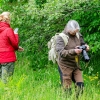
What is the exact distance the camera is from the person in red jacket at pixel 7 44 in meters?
7.04

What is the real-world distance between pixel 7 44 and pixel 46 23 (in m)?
2.26

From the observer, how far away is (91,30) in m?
9.13

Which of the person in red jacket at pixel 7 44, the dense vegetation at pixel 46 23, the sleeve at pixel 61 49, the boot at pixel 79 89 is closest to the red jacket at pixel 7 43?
the person in red jacket at pixel 7 44

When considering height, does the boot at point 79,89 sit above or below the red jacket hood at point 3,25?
below

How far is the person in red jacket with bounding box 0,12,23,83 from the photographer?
7.04m

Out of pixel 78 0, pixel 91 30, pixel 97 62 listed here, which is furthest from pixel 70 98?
pixel 97 62

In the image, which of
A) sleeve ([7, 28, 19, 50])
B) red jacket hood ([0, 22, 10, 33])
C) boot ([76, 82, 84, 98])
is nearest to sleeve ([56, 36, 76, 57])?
boot ([76, 82, 84, 98])

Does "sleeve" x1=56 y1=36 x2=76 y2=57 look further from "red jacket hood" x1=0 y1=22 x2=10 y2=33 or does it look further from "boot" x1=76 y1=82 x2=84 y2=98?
"red jacket hood" x1=0 y1=22 x2=10 y2=33

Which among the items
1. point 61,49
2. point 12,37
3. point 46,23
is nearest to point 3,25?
point 12,37

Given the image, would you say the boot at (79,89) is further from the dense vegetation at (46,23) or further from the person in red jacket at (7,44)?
the dense vegetation at (46,23)

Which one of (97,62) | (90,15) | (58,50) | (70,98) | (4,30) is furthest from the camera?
(97,62)

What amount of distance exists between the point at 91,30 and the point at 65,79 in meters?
3.03

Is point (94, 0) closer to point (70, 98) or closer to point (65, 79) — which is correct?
point (65, 79)

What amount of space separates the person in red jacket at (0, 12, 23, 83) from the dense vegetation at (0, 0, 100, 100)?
94 centimetres
